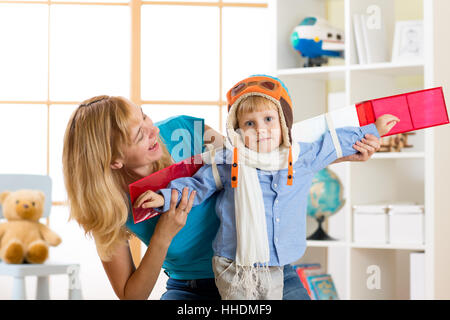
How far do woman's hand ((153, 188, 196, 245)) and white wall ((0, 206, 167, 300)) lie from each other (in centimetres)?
173

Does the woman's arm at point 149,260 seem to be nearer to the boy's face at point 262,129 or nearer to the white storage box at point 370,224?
the boy's face at point 262,129

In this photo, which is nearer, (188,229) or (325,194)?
(188,229)

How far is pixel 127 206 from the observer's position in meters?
1.24

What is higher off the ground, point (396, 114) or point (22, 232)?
point (396, 114)

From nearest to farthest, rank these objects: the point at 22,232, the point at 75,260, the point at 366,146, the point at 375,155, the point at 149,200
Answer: the point at 149,200 → the point at 366,146 → the point at 375,155 → the point at 22,232 → the point at 75,260

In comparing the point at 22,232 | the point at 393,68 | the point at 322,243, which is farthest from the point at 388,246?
the point at 22,232

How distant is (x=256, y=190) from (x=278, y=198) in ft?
0.18

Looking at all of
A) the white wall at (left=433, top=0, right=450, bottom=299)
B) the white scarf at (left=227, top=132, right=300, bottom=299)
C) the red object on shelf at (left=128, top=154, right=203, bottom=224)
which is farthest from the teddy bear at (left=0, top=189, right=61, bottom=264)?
the white wall at (left=433, top=0, right=450, bottom=299)

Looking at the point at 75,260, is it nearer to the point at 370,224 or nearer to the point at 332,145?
the point at 370,224

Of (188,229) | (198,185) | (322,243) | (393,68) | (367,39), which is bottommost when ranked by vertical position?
(322,243)

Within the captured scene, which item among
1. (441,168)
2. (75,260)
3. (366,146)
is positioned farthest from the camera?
(75,260)

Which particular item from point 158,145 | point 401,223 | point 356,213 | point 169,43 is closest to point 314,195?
point 356,213

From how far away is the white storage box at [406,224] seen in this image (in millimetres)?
1934

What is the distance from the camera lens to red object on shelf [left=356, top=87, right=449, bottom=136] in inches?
50.9
